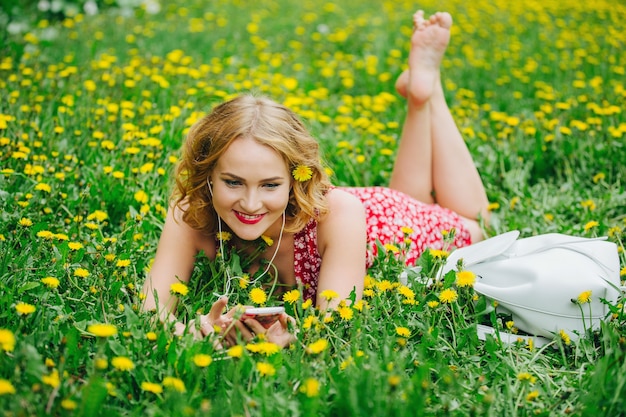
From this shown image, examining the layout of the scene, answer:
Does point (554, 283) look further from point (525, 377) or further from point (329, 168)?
point (329, 168)

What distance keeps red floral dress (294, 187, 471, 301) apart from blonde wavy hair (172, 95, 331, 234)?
13 cm

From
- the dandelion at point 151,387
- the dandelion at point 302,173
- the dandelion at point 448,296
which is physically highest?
the dandelion at point 302,173

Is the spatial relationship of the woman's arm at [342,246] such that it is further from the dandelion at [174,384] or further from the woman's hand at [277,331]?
the dandelion at [174,384]

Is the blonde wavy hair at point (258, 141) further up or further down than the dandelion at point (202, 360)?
further up

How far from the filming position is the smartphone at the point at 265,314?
6.10 feet

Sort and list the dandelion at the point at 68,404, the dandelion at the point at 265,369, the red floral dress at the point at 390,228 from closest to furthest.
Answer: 1. the dandelion at the point at 68,404
2. the dandelion at the point at 265,369
3. the red floral dress at the point at 390,228

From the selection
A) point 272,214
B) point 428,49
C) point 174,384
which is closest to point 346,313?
point 272,214

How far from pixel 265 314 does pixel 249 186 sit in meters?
0.41

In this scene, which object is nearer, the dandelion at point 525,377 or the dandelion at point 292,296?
the dandelion at point 525,377

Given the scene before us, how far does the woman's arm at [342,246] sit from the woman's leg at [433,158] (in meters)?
0.77

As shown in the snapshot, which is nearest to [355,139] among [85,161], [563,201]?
[563,201]

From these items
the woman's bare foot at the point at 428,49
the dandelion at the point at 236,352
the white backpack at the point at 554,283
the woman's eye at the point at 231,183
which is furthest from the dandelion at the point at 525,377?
the woman's bare foot at the point at 428,49

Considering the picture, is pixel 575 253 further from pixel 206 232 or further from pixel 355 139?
pixel 355 139

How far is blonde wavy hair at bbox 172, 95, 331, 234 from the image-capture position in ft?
6.88
